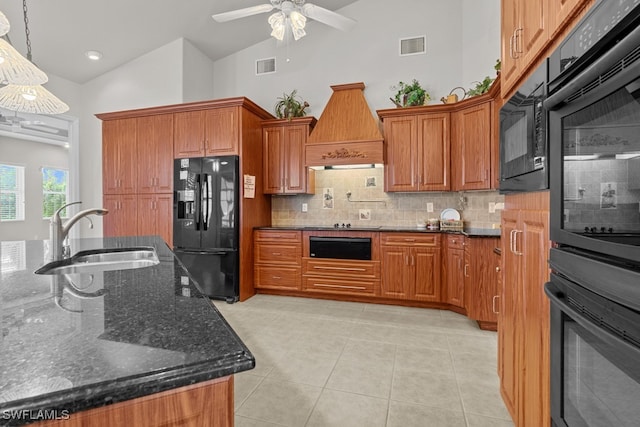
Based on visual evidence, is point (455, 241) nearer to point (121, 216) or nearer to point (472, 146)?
point (472, 146)

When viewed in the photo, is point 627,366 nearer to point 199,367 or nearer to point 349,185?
point 199,367

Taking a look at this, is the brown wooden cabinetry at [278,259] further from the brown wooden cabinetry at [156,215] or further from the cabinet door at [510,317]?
the cabinet door at [510,317]

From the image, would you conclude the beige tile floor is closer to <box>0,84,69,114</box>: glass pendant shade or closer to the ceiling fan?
<box>0,84,69,114</box>: glass pendant shade

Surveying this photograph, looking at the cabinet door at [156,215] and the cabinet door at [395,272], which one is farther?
the cabinet door at [156,215]

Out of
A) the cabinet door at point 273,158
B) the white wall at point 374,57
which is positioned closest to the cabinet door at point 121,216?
the cabinet door at point 273,158

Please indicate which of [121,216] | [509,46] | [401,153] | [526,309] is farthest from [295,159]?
[526,309]

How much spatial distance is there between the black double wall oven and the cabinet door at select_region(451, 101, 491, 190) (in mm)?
2561

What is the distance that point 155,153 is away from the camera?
4.22 meters

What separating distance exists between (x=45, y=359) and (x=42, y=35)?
5072 millimetres

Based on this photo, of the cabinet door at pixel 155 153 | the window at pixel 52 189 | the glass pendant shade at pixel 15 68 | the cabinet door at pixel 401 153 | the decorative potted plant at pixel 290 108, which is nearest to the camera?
the glass pendant shade at pixel 15 68

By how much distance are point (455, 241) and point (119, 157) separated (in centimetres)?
453

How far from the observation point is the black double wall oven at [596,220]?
637 millimetres

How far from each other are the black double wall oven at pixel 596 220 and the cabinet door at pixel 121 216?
468 centimetres

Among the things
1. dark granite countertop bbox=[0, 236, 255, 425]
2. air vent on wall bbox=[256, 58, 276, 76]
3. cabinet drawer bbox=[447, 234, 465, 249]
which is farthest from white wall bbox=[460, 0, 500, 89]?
dark granite countertop bbox=[0, 236, 255, 425]
